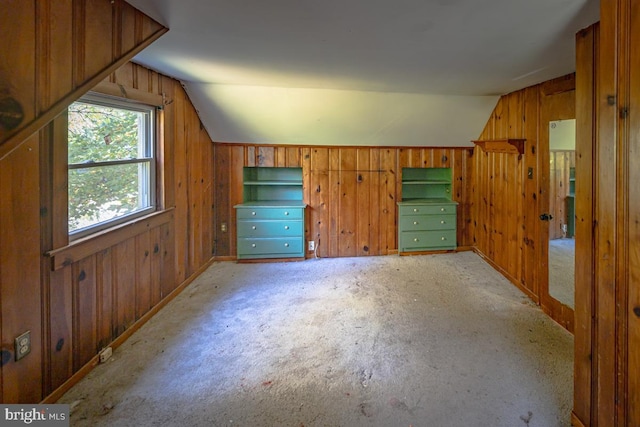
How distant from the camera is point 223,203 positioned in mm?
4508

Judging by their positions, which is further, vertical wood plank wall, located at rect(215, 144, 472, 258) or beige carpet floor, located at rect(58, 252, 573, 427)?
vertical wood plank wall, located at rect(215, 144, 472, 258)

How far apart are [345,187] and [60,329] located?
11.5ft

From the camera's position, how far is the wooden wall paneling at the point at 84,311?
2014mm

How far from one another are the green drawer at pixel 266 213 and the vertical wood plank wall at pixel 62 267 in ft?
3.50

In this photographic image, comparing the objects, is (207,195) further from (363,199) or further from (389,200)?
(389,200)

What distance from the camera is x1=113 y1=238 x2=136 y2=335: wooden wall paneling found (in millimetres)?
2418

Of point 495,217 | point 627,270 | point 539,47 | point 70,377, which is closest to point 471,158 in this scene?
point 495,217

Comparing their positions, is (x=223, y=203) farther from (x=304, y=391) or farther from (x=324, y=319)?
(x=304, y=391)

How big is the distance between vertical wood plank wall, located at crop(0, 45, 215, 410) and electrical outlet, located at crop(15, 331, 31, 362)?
0.03m

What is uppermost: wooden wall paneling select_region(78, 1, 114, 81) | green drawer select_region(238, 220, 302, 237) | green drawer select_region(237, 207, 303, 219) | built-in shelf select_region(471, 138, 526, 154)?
wooden wall paneling select_region(78, 1, 114, 81)

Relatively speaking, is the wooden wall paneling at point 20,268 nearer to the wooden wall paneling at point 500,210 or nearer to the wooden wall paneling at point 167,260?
the wooden wall paneling at point 167,260

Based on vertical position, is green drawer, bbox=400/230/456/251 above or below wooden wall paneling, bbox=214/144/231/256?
below

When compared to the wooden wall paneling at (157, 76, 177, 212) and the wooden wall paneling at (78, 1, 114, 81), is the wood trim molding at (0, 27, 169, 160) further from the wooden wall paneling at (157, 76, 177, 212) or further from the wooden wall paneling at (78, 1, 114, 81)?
the wooden wall paneling at (157, 76, 177, 212)

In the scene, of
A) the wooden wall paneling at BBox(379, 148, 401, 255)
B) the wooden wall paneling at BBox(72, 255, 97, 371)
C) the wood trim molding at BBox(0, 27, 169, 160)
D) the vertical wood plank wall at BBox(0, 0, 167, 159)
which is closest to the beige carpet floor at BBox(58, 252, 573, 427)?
the wooden wall paneling at BBox(72, 255, 97, 371)
